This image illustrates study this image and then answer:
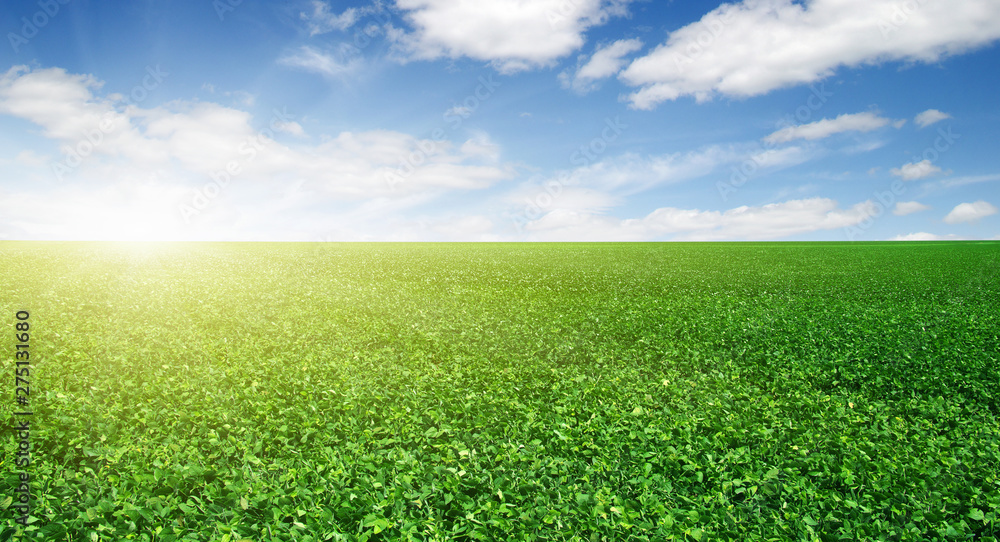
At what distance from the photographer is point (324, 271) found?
121ft

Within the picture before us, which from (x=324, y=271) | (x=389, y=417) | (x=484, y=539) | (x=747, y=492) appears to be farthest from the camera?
(x=324, y=271)

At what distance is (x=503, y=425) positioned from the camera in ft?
29.0

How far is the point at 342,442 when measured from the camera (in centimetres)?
823

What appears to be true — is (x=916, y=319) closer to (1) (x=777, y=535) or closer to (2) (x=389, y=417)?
(1) (x=777, y=535)

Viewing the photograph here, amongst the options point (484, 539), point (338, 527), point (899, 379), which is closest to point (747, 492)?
point (484, 539)

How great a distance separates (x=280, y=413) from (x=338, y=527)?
4.02 m

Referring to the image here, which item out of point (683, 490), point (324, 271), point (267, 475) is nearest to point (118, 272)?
point (324, 271)

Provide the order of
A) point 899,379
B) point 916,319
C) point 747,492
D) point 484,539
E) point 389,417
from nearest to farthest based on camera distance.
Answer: point 484,539 → point 747,492 → point 389,417 → point 899,379 → point 916,319

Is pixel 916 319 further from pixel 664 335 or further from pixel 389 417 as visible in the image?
pixel 389 417

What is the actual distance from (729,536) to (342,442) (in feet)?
19.5

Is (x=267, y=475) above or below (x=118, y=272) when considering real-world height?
below

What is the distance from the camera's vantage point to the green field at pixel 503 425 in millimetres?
6188

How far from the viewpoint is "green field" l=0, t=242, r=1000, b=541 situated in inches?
244

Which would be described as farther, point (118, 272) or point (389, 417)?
point (118, 272)
